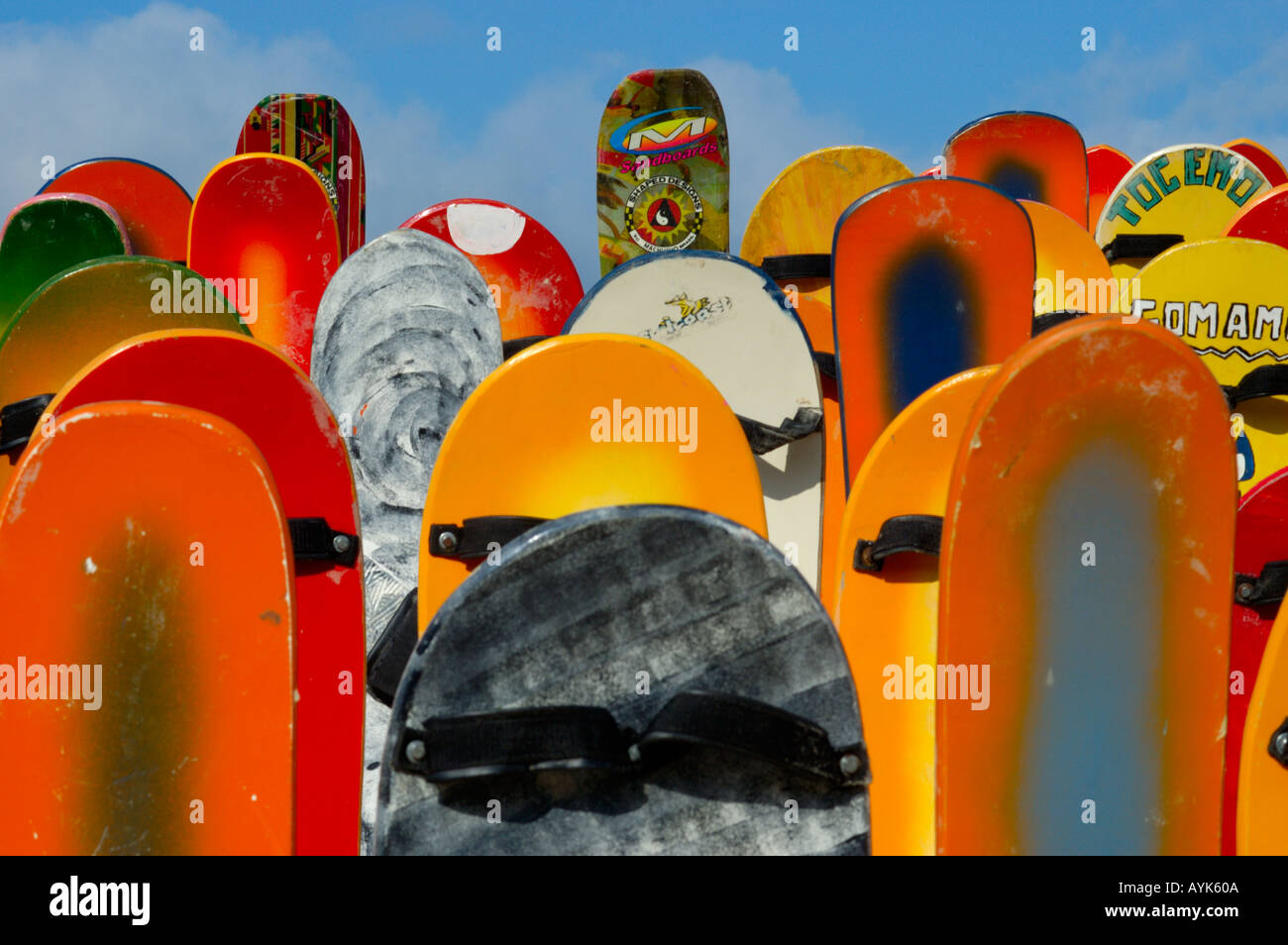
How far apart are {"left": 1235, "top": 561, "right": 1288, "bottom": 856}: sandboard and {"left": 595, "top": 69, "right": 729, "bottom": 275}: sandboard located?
109 inches

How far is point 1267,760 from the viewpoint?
1.68 m

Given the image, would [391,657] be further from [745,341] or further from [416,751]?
[745,341]

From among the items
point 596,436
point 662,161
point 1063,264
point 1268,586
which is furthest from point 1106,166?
point 596,436

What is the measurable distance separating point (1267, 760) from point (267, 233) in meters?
3.25

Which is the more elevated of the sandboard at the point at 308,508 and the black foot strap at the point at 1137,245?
the black foot strap at the point at 1137,245

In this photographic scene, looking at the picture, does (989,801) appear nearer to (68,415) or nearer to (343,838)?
(343,838)

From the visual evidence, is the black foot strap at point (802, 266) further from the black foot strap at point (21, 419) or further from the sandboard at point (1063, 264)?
the black foot strap at point (21, 419)

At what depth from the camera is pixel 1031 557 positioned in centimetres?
168

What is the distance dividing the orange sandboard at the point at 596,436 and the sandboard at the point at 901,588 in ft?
0.94

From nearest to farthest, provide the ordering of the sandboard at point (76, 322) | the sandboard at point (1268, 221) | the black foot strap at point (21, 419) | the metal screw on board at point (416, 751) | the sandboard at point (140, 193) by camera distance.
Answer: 1. the metal screw on board at point (416, 751)
2. the black foot strap at point (21, 419)
3. the sandboard at point (76, 322)
4. the sandboard at point (1268, 221)
5. the sandboard at point (140, 193)

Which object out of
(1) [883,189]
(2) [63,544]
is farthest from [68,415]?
(1) [883,189]

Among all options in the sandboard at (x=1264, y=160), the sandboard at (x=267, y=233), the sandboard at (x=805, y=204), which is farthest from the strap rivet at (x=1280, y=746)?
the sandboard at (x=1264, y=160)

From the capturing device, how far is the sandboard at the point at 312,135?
4.81 meters

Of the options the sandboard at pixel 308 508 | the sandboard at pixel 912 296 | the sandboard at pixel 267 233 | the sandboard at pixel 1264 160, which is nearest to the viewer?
the sandboard at pixel 308 508
